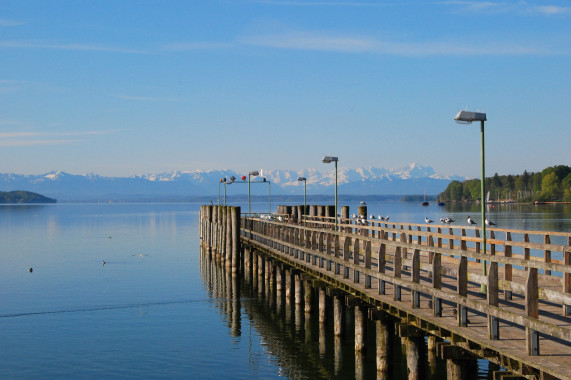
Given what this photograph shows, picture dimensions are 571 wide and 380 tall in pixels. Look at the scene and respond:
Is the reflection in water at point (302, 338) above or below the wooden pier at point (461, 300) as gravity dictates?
below

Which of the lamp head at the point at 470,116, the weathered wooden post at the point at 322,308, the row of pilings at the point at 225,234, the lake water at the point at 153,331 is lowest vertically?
the lake water at the point at 153,331

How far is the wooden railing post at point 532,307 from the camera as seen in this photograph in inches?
421

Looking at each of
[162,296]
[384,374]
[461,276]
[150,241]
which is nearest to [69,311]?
[162,296]

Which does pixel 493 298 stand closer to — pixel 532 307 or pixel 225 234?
pixel 532 307

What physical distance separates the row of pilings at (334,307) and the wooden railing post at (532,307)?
215cm

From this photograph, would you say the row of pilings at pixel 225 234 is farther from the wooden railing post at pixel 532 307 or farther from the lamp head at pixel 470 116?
the wooden railing post at pixel 532 307

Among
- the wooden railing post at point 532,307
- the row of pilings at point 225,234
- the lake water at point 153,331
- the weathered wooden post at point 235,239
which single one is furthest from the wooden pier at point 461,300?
the row of pilings at point 225,234

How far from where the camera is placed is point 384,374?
61.4 ft

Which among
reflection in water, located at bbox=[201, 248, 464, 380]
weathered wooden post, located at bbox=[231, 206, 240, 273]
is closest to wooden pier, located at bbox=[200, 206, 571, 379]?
reflection in water, located at bbox=[201, 248, 464, 380]

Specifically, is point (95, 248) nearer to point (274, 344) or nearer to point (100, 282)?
point (100, 282)

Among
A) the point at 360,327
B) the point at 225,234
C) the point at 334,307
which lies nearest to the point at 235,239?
the point at 225,234

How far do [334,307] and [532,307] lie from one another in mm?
12853

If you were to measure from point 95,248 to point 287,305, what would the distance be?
4500cm

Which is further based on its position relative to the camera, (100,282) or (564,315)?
(100,282)
